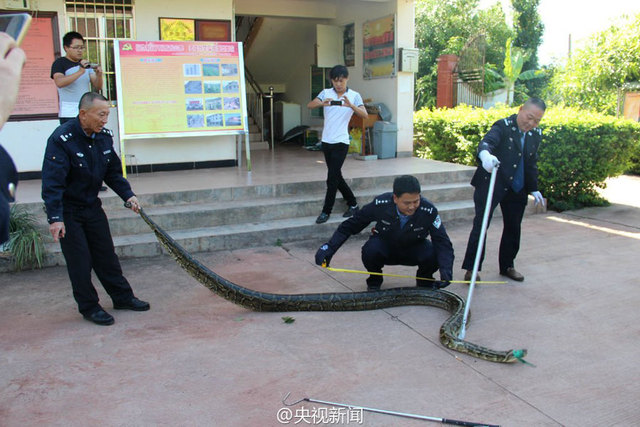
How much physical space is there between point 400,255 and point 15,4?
23.7ft

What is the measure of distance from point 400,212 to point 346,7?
9316 millimetres

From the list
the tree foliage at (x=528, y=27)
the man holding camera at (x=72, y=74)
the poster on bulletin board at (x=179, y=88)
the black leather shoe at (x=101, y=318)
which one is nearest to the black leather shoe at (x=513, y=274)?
the black leather shoe at (x=101, y=318)

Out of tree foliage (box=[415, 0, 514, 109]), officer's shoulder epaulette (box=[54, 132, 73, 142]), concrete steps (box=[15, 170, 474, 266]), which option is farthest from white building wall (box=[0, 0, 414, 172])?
tree foliage (box=[415, 0, 514, 109])

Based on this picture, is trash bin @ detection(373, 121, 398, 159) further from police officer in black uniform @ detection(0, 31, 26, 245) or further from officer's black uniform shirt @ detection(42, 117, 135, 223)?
police officer in black uniform @ detection(0, 31, 26, 245)

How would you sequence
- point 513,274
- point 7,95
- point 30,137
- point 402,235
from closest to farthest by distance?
1. point 7,95
2. point 402,235
3. point 513,274
4. point 30,137

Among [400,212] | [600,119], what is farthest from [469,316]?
[600,119]

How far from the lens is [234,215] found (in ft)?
23.5

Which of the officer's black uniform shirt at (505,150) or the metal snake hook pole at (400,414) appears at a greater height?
the officer's black uniform shirt at (505,150)

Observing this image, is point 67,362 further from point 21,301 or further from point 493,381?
point 493,381

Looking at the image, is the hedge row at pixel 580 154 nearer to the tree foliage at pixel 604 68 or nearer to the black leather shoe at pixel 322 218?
the black leather shoe at pixel 322 218

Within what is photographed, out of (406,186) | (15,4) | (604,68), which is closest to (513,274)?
(406,186)

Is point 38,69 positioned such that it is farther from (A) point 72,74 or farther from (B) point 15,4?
(A) point 72,74

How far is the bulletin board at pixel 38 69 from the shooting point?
8.26 meters

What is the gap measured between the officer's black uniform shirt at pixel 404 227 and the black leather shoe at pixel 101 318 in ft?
6.60
